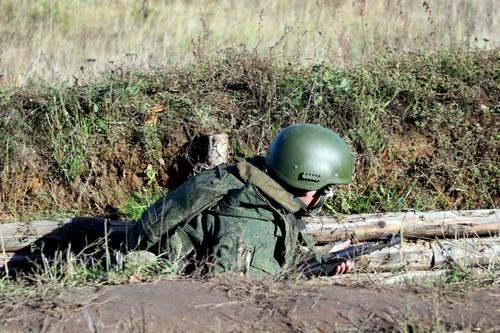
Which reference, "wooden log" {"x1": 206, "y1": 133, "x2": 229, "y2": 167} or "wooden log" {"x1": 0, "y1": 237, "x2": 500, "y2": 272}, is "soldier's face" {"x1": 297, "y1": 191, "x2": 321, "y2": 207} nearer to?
"wooden log" {"x1": 0, "y1": 237, "x2": 500, "y2": 272}

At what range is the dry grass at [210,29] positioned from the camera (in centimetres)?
1046

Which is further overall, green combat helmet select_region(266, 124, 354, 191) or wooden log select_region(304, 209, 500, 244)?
wooden log select_region(304, 209, 500, 244)

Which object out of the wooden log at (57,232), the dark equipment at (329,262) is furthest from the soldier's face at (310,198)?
the wooden log at (57,232)

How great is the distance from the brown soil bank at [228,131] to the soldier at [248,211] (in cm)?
223

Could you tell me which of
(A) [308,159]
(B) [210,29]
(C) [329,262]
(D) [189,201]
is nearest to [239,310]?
(D) [189,201]

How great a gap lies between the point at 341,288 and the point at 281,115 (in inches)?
153

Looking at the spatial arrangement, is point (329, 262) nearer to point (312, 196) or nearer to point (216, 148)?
point (312, 196)

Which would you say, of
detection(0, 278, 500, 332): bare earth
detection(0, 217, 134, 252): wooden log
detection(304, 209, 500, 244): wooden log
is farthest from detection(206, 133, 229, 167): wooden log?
detection(0, 278, 500, 332): bare earth

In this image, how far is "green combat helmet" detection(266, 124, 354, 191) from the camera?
5766mm

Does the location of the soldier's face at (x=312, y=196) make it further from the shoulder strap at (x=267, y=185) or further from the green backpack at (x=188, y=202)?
the green backpack at (x=188, y=202)

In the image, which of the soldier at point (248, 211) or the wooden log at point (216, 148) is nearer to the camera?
the soldier at point (248, 211)

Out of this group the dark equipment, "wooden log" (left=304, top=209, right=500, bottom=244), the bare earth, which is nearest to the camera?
the bare earth

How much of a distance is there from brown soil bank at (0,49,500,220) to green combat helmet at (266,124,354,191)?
2144mm

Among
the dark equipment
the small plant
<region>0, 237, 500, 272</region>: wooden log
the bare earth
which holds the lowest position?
<region>0, 237, 500, 272</region>: wooden log
